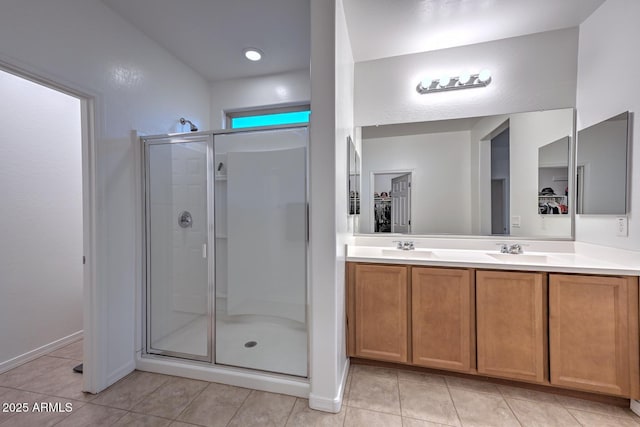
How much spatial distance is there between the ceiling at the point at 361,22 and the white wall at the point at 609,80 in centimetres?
16

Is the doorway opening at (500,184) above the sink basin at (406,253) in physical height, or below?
above

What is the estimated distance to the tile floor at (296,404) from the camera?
148 cm

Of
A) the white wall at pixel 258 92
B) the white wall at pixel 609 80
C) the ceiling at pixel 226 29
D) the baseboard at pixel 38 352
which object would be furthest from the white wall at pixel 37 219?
the white wall at pixel 609 80

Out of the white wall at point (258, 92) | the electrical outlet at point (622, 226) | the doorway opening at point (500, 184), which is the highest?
the white wall at point (258, 92)

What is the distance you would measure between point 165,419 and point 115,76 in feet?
7.64

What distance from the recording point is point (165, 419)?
1495 millimetres

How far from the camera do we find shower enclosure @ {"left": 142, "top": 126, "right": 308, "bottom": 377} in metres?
1.97

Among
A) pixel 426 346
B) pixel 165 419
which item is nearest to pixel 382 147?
pixel 426 346

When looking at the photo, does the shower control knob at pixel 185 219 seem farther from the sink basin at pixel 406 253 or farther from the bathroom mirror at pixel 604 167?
the bathroom mirror at pixel 604 167

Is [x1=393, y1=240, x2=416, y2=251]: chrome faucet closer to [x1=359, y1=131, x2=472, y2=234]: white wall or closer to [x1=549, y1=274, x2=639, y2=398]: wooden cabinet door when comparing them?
[x1=359, y1=131, x2=472, y2=234]: white wall

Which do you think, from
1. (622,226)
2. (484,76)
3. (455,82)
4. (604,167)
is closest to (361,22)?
(455,82)

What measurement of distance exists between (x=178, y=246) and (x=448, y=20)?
9.16ft

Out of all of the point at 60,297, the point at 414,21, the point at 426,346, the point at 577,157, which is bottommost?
the point at 426,346

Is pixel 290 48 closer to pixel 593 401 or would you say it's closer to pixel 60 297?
pixel 60 297
